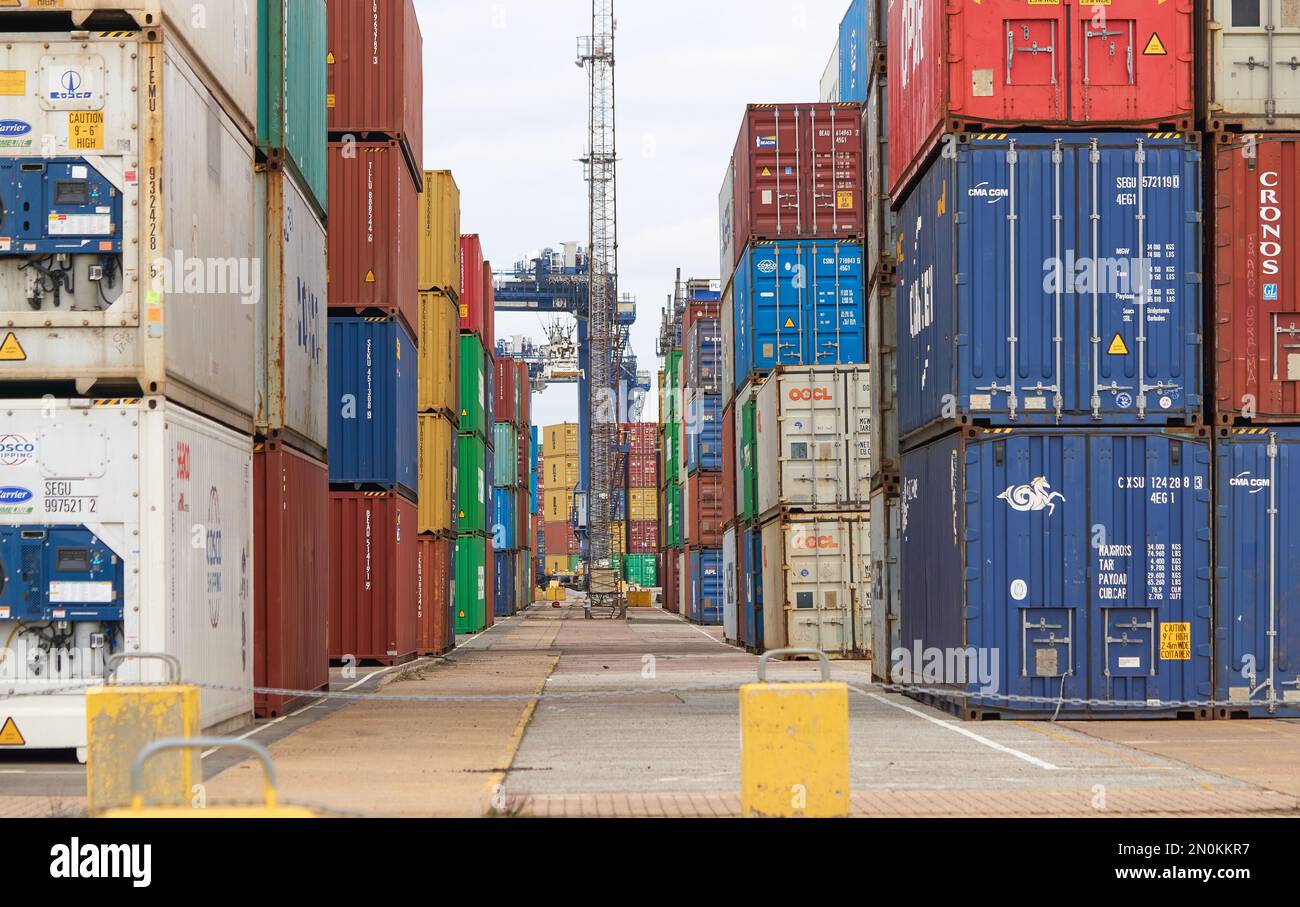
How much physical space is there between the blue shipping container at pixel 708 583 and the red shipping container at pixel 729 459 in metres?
13.0

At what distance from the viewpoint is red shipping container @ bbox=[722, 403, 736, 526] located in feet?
137

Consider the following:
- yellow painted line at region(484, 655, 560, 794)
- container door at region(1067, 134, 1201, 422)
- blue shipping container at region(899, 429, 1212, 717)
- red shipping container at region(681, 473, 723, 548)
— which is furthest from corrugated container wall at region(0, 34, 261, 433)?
red shipping container at region(681, 473, 723, 548)

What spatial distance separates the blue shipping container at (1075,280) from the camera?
18.8 m

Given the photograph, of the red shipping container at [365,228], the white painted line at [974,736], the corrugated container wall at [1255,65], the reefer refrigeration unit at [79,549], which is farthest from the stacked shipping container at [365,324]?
the corrugated container wall at [1255,65]

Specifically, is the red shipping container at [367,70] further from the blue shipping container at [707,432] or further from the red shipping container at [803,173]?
the blue shipping container at [707,432]

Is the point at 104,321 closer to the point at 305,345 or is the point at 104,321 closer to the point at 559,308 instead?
the point at 305,345

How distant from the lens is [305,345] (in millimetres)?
21969

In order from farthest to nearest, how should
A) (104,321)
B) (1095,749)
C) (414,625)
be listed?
1. (414,625)
2. (1095,749)
3. (104,321)

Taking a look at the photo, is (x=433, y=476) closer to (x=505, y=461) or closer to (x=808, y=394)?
(x=808, y=394)

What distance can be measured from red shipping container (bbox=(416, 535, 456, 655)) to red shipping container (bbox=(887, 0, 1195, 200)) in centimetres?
1767

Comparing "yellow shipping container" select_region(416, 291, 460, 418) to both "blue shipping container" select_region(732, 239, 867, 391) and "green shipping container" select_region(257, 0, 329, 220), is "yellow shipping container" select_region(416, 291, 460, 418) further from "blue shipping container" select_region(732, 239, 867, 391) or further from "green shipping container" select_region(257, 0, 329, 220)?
"green shipping container" select_region(257, 0, 329, 220)

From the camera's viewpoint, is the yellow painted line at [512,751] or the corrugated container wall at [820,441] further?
the corrugated container wall at [820,441]

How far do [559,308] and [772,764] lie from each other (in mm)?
97084
